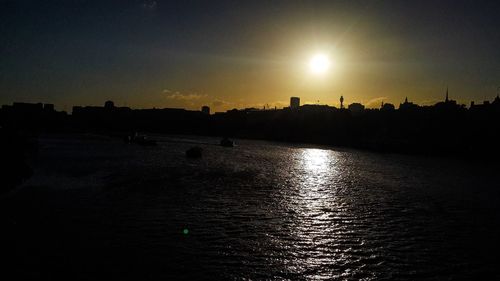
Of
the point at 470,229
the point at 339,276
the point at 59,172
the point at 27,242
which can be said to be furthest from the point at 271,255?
the point at 59,172

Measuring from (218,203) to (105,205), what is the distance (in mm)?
11256

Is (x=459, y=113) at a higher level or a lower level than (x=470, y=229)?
higher

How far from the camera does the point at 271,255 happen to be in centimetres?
2198

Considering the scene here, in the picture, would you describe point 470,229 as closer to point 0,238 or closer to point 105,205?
point 105,205

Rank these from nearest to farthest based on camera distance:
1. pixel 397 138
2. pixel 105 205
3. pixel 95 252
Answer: pixel 95 252
pixel 105 205
pixel 397 138

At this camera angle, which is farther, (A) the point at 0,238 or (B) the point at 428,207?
(B) the point at 428,207

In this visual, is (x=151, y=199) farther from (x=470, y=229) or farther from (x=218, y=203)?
(x=470, y=229)

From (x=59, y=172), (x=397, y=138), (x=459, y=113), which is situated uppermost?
(x=459, y=113)

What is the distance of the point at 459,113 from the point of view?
197 m

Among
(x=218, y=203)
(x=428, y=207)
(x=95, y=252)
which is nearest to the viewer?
(x=95, y=252)

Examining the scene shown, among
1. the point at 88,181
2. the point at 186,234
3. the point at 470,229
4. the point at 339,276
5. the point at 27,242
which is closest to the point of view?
the point at 339,276

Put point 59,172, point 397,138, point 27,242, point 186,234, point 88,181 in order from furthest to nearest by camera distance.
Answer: point 397,138
point 59,172
point 88,181
point 186,234
point 27,242

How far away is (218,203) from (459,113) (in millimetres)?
200246

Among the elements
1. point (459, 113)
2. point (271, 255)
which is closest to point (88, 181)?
point (271, 255)
